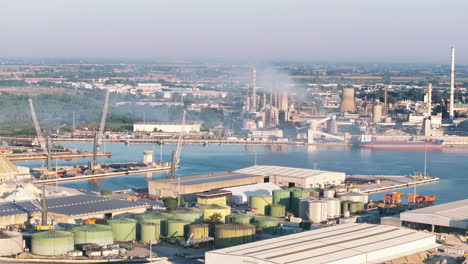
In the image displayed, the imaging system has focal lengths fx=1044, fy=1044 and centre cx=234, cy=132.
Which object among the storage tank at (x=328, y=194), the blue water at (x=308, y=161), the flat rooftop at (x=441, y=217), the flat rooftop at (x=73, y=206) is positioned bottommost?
the blue water at (x=308, y=161)

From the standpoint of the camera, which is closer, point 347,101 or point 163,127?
point 163,127

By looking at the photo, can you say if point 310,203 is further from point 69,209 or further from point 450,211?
point 69,209

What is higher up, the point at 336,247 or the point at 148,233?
the point at 336,247

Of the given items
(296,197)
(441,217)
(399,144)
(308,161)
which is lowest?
(399,144)

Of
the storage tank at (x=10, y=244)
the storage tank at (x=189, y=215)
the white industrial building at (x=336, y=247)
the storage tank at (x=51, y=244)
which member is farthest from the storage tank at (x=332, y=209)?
the storage tank at (x=10, y=244)

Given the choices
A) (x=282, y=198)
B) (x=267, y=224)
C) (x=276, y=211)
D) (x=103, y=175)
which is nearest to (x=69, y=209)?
(x=267, y=224)

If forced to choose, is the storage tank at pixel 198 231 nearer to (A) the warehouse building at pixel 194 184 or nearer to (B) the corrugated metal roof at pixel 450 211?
(B) the corrugated metal roof at pixel 450 211

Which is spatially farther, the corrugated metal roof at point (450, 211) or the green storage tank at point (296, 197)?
the green storage tank at point (296, 197)
